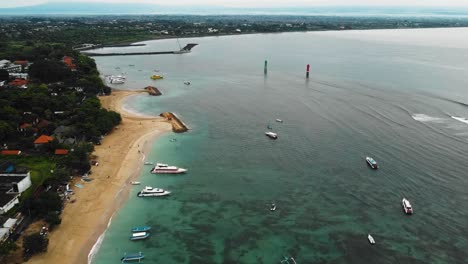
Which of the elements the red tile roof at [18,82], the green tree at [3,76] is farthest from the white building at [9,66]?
the red tile roof at [18,82]

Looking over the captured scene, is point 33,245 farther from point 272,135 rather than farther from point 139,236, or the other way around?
point 272,135

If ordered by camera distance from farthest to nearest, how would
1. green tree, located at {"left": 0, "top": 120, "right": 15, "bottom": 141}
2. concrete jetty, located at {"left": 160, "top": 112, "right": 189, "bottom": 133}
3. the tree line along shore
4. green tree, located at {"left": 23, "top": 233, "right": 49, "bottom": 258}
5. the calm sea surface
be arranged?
concrete jetty, located at {"left": 160, "top": 112, "right": 189, "bottom": 133} → green tree, located at {"left": 0, "top": 120, "right": 15, "bottom": 141} → the tree line along shore → the calm sea surface → green tree, located at {"left": 23, "top": 233, "right": 49, "bottom": 258}

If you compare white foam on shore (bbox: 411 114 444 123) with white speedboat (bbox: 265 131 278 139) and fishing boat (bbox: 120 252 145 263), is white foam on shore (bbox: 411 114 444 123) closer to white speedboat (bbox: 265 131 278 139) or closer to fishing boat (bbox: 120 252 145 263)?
white speedboat (bbox: 265 131 278 139)

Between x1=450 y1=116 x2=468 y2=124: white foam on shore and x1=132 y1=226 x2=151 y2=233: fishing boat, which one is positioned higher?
x1=450 y1=116 x2=468 y2=124: white foam on shore

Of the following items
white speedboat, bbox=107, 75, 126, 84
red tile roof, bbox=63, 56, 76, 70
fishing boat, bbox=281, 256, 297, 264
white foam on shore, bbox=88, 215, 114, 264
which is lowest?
fishing boat, bbox=281, 256, 297, 264

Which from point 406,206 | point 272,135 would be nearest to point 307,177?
point 406,206

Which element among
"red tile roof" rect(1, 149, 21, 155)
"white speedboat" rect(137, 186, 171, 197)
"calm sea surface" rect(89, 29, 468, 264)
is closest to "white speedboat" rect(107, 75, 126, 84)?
"calm sea surface" rect(89, 29, 468, 264)
